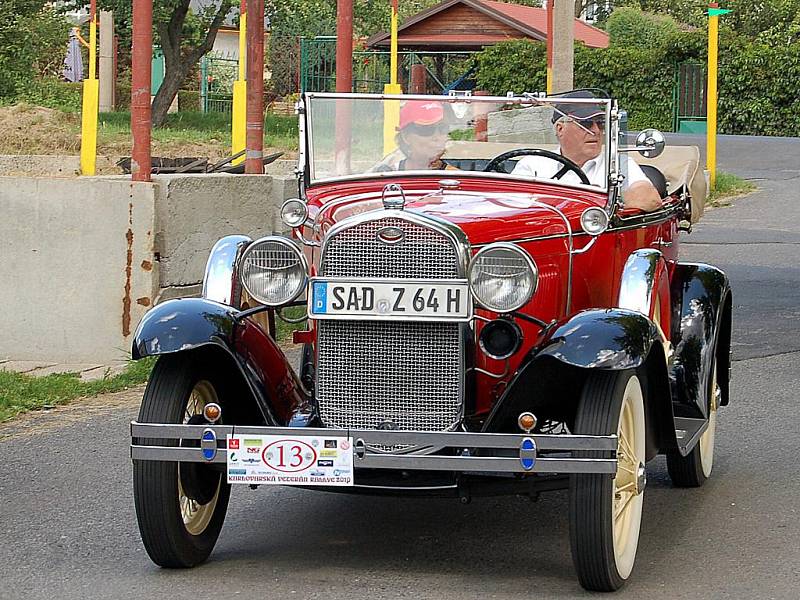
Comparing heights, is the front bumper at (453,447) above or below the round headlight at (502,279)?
below

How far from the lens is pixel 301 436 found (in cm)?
456

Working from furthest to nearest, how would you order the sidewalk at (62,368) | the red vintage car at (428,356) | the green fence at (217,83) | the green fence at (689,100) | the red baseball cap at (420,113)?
1. the green fence at (217,83)
2. the green fence at (689,100)
3. the sidewalk at (62,368)
4. the red baseball cap at (420,113)
5. the red vintage car at (428,356)

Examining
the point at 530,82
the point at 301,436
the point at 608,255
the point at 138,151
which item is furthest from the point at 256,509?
the point at 530,82

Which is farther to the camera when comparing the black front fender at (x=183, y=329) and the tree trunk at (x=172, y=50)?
the tree trunk at (x=172, y=50)

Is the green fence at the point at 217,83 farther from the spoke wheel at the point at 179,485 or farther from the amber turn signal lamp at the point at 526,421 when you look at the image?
the amber turn signal lamp at the point at 526,421

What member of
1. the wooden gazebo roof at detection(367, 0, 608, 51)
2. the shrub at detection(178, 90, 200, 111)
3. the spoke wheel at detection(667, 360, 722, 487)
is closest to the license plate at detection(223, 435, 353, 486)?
the spoke wheel at detection(667, 360, 722, 487)

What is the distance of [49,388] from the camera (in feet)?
27.1

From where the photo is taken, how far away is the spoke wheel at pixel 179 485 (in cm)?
472

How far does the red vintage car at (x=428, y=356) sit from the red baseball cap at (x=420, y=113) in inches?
4.9

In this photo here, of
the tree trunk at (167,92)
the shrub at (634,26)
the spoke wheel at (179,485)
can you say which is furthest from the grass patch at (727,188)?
the shrub at (634,26)

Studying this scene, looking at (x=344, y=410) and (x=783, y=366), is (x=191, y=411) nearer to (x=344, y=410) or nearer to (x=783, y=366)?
(x=344, y=410)

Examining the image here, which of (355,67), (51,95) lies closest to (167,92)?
(51,95)

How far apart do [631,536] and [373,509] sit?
1.38 meters

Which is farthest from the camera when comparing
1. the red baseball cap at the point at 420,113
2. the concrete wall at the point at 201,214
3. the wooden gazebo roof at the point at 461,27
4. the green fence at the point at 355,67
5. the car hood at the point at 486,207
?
the wooden gazebo roof at the point at 461,27
